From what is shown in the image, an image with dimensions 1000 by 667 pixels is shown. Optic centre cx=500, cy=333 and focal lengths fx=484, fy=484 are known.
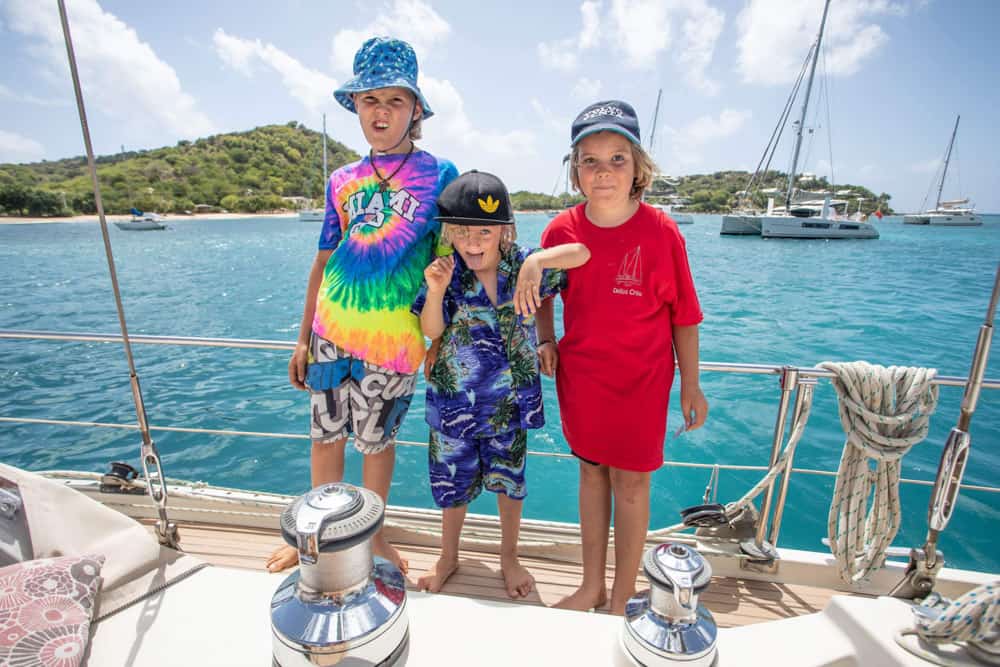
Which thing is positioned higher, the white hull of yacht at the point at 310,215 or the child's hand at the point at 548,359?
the white hull of yacht at the point at 310,215

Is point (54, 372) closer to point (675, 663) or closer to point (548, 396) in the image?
point (548, 396)

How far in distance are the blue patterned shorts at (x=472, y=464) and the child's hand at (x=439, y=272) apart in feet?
1.77

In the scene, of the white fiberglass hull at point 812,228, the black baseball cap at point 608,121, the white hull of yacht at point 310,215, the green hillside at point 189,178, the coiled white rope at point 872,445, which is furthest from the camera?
the white hull of yacht at point 310,215

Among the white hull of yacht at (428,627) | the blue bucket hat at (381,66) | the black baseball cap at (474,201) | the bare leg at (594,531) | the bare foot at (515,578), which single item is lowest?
the bare foot at (515,578)

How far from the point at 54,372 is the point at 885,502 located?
11.7 m

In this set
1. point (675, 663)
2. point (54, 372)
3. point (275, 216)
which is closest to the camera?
point (675, 663)

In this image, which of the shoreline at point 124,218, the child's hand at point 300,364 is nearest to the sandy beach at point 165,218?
the shoreline at point 124,218

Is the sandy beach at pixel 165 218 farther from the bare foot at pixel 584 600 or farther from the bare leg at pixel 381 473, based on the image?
the bare foot at pixel 584 600

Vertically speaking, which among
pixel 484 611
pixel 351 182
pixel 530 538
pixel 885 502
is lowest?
pixel 530 538

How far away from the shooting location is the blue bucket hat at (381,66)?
1.54 meters

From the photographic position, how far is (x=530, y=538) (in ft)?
6.68

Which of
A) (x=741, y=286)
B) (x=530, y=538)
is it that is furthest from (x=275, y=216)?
(x=530, y=538)

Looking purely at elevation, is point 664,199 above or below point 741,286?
above

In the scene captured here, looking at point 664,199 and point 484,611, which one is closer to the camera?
point 484,611
